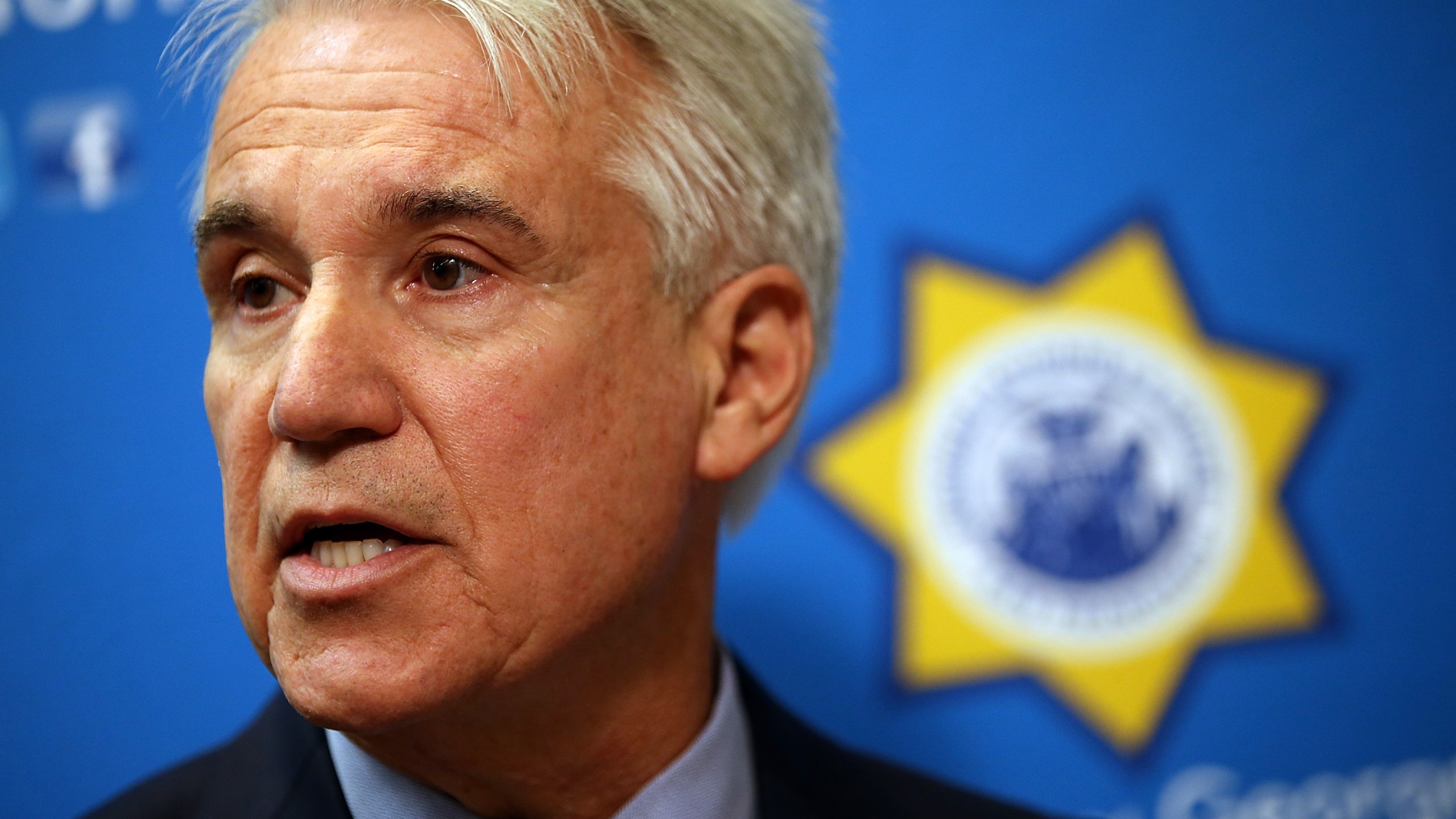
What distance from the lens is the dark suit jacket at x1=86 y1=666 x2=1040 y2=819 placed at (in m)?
1.08

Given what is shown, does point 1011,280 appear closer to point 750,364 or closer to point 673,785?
point 750,364

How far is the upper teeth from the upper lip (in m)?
0.01

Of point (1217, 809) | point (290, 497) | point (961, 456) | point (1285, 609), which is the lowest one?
point (1217, 809)

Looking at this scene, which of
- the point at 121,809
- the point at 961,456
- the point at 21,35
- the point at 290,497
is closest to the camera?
the point at 290,497

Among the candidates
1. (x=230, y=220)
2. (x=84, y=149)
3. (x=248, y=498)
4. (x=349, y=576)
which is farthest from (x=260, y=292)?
(x=84, y=149)

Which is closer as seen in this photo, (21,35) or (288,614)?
(288,614)

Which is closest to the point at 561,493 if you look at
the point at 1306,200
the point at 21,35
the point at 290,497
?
the point at 290,497

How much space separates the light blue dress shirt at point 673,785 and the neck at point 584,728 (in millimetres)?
17

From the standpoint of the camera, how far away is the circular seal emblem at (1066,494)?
161 cm

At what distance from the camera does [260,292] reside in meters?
1.04

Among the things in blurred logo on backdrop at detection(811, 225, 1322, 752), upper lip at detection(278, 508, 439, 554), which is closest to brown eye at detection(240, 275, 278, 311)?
upper lip at detection(278, 508, 439, 554)

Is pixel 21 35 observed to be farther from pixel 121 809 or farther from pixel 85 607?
pixel 121 809

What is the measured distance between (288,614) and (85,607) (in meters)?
0.69

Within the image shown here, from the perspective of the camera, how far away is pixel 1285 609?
5.44 feet
